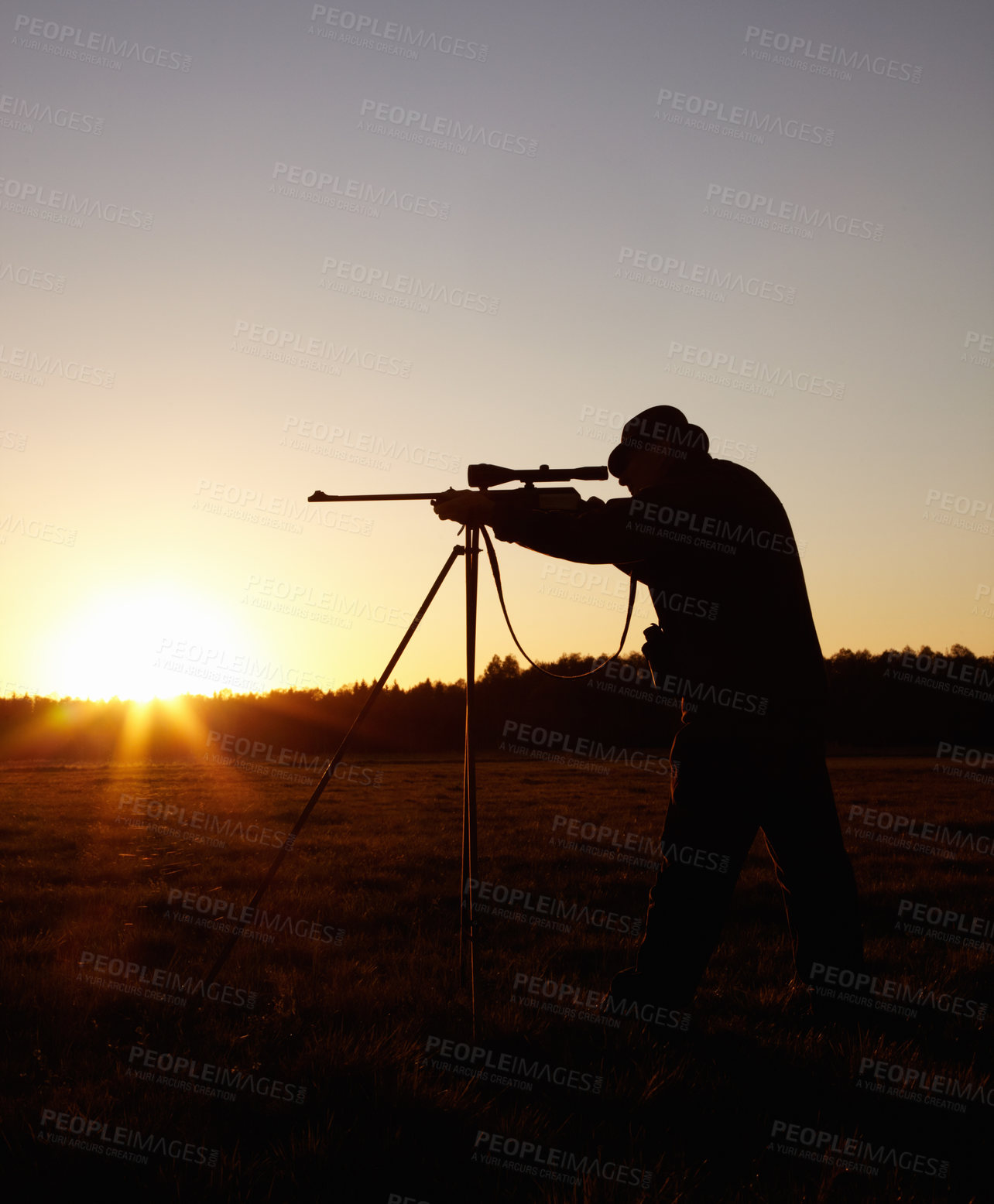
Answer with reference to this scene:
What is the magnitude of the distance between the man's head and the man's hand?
97 cm

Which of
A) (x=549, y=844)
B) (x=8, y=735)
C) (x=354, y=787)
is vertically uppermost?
(x=549, y=844)

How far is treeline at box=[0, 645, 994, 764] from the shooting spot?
50.1 m

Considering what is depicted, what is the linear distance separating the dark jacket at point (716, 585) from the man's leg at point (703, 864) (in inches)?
10.7

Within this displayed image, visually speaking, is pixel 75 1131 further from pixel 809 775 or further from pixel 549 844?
pixel 549 844

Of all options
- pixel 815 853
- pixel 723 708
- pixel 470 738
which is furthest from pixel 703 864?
pixel 470 738

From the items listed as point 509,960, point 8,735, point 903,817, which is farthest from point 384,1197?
point 8,735

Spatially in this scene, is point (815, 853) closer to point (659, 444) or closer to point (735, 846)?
point (735, 846)

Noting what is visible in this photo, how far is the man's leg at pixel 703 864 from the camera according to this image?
170 inches

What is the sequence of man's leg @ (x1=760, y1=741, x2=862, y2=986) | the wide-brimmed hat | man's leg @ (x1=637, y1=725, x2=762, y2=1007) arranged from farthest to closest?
the wide-brimmed hat
man's leg @ (x1=760, y1=741, x2=862, y2=986)
man's leg @ (x1=637, y1=725, x2=762, y2=1007)

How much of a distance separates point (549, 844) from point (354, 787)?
43.0ft

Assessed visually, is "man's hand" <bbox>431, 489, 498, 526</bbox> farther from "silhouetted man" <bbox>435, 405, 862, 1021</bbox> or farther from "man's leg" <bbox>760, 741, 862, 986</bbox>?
"man's leg" <bbox>760, 741, 862, 986</bbox>

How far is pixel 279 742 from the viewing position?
58.3 meters

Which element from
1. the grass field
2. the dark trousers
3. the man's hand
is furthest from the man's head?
the grass field

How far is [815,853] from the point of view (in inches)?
175
